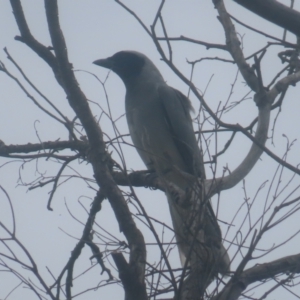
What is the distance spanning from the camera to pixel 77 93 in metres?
3.53

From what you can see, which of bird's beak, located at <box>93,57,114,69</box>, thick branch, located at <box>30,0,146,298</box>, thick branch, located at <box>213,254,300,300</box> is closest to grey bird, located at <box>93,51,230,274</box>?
bird's beak, located at <box>93,57,114,69</box>

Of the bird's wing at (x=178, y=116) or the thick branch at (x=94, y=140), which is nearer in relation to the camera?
the thick branch at (x=94, y=140)

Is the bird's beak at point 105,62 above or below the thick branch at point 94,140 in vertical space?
above

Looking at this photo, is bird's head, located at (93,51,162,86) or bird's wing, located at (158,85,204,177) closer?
bird's wing, located at (158,85,204,177)

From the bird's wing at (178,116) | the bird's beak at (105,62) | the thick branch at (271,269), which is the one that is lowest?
the thick branch at (271,269)

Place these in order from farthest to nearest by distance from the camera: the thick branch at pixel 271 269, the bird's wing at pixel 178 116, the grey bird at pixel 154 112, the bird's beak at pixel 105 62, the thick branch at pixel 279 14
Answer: the bird's beak at pixel 105 62, the bird's wing at pixel 178 116, the grey bird at pixel 154 112, the thick branch at pixel 271 269, the thick branch at pixel 279 14

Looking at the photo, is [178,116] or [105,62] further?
[105,62]

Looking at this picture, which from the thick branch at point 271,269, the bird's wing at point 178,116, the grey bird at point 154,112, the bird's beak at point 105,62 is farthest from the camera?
the bird's beak at point 105,62

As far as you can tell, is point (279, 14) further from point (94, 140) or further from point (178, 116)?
point (178, 116)

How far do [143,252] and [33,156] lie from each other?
4.82 feet

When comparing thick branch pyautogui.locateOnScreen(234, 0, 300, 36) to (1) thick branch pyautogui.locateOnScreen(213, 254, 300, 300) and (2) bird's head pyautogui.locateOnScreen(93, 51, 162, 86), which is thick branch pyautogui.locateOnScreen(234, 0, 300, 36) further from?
(2) bird's head pyautogui.locateOnScreen(93, 51, 162, 86)

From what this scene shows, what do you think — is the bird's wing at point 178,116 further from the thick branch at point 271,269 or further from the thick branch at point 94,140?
the thick branch at point 271,269

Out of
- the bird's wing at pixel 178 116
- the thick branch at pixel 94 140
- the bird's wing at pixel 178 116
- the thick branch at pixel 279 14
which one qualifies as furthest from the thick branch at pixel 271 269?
the bird's wing at pixel 178 116

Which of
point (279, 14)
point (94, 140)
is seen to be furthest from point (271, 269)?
point (279, 14)
